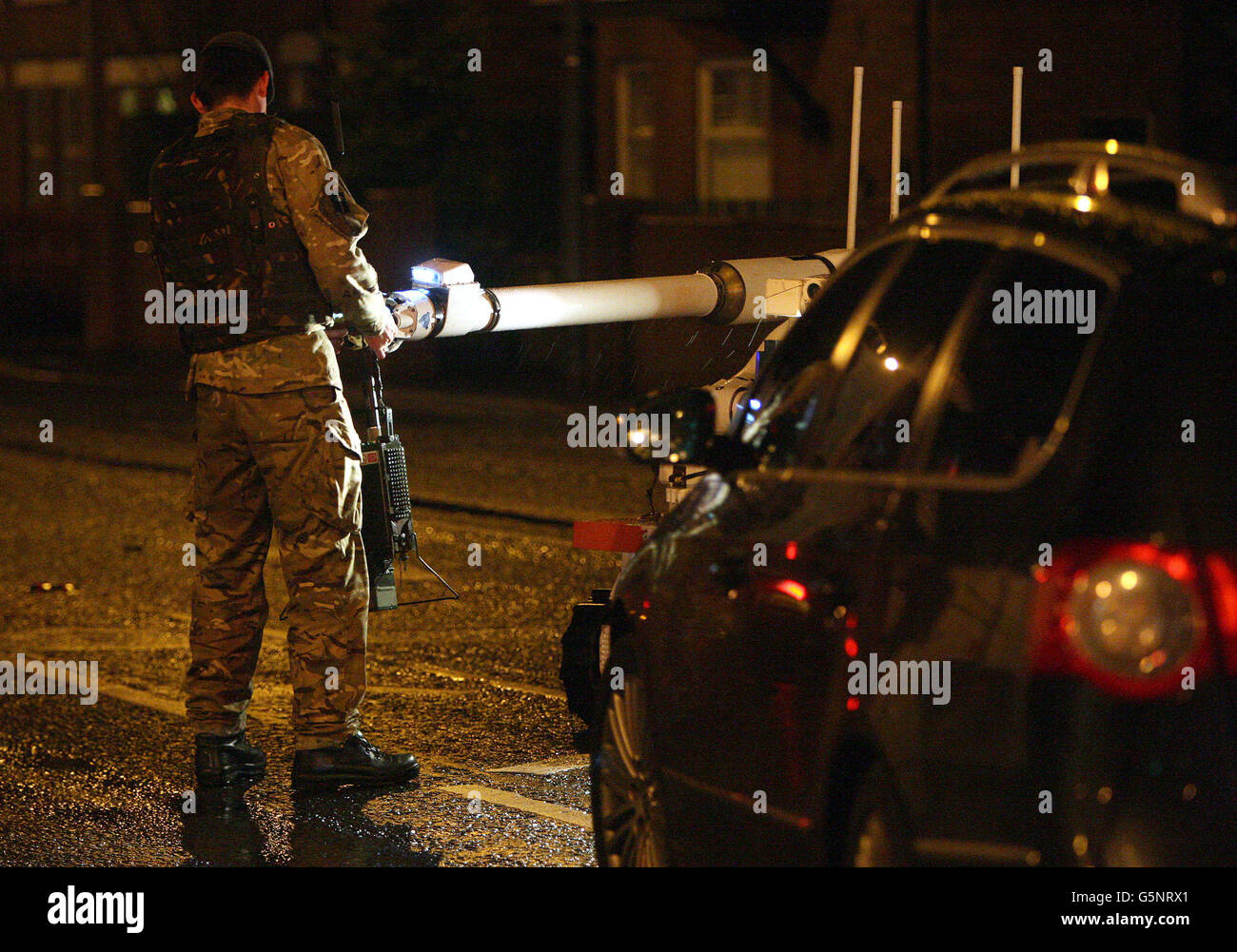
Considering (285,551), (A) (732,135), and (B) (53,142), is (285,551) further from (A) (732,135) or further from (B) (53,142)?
(B) (53,142)

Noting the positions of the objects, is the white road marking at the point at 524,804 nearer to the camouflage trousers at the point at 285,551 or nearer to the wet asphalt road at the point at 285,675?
the wet asphalt road at the point at 285,675

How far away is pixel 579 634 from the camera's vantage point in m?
6.10

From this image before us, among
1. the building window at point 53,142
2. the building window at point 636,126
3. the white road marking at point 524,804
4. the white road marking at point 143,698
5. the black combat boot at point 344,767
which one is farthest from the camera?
the building window at point 53,142

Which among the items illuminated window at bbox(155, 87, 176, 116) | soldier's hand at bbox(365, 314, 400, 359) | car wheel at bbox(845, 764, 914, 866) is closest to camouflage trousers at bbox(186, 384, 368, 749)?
soldier's hand at bbox(365, 314, 400, 359)

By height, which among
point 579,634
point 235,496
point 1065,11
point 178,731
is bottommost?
point 178,731

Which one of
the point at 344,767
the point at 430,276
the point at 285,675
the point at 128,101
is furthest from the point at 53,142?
the point at 344,767

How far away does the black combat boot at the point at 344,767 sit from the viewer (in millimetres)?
5980

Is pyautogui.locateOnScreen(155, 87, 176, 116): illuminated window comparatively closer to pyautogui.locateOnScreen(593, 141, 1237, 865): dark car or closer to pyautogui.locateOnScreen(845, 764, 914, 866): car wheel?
pyautogui.locateOnScreen(593, 141, 1237, 865): dark car

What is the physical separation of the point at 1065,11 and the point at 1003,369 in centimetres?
1697

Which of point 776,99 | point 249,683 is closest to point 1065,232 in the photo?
point 249,683

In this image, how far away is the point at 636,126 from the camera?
2427cm

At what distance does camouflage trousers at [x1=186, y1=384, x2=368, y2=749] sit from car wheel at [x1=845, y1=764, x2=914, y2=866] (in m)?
2.85

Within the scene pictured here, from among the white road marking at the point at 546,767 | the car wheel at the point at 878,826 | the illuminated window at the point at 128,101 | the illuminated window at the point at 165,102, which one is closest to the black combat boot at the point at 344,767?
the white road marking at the point at 546,767
